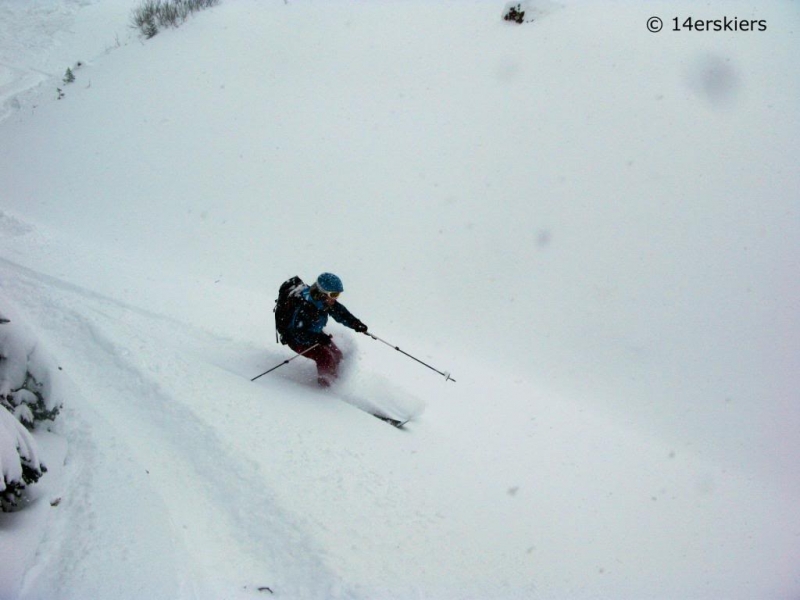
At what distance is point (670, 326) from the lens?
8.66 meters

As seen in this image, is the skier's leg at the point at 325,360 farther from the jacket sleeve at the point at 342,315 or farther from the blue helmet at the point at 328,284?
the blue helmet at the point at 328,284

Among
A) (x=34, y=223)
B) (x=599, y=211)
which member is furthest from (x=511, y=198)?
(x=34, y=223)

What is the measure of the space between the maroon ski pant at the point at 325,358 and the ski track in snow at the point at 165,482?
1357 mm

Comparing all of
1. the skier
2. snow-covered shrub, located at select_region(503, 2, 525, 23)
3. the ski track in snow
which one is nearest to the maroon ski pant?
the skier

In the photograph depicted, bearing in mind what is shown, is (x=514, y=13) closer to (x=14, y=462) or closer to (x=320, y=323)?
(x=320, y=323)

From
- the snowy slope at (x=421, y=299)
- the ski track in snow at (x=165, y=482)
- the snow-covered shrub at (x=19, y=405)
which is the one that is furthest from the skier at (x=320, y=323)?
the snow-covered shrub at (x=19, y=405)

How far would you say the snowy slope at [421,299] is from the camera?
4.16 m

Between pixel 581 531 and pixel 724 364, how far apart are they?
15.5ft

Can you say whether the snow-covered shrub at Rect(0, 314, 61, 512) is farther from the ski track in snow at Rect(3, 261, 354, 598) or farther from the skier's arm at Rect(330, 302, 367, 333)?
the skier's arm at Rect(330, 302, 367, 333)

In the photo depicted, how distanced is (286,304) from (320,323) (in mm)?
496

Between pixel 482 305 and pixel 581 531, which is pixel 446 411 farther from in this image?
pixel 482 305

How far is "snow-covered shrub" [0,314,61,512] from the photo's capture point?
3285 millimetres

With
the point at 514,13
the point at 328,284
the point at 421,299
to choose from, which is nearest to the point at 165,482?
the point at 328,284

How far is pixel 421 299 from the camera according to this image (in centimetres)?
993
